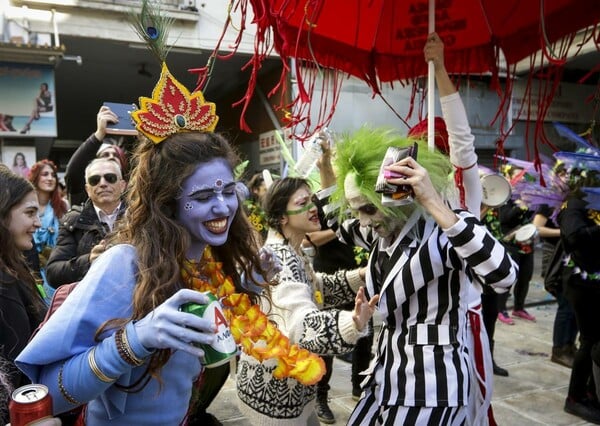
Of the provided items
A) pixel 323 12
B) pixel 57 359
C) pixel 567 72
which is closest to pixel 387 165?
pixel 323 12

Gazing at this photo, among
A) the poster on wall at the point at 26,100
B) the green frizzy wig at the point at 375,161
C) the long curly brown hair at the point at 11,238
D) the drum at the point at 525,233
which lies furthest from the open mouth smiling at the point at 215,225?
the poster on wall at the point at 26,100

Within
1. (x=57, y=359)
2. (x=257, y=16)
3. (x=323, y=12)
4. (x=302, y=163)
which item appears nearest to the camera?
(x=57, y=359)

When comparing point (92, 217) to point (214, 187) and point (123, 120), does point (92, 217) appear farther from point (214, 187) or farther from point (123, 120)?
point (214, 187)

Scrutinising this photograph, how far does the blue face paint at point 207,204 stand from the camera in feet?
4.48

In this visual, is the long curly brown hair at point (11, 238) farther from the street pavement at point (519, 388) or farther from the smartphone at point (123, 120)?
the street pavement at point (519, 388)

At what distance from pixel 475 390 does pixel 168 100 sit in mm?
1847

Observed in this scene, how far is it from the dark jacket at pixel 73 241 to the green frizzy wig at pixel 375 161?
1.55m

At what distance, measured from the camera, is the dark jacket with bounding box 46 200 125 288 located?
268 cm

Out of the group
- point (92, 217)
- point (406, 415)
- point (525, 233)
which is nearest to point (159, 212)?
point (406, 415)

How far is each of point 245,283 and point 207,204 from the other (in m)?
0.43

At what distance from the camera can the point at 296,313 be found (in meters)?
1.90

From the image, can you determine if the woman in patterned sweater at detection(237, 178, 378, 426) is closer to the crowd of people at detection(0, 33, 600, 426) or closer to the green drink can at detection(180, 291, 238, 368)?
the crowd of people at detection(0, 33, 600, 426)

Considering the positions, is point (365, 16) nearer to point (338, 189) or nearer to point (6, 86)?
point (338, 189)

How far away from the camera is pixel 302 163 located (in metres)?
3.31
